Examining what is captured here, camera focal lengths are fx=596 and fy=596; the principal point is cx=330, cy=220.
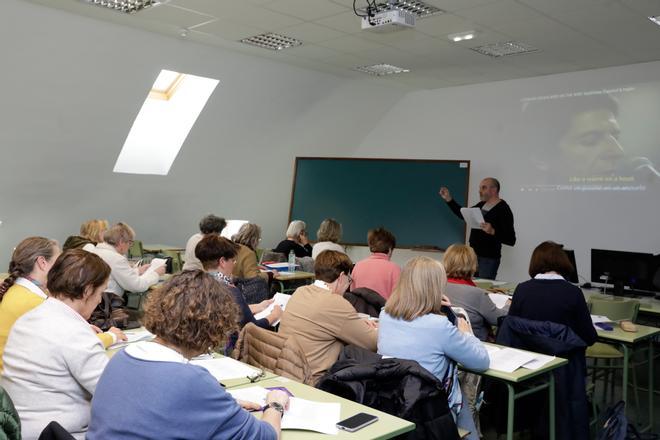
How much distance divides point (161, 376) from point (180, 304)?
0.25 m

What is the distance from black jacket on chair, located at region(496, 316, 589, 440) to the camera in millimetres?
3352

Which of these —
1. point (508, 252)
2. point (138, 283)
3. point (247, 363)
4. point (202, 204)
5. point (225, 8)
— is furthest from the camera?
point (202, 204)

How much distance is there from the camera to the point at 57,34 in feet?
20.1

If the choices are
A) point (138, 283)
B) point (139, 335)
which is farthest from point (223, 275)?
point (138, 283)

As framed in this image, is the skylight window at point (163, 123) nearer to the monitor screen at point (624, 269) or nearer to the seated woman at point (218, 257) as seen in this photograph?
the seated woman at point (218, 257)

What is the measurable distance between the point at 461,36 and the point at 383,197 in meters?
3.00

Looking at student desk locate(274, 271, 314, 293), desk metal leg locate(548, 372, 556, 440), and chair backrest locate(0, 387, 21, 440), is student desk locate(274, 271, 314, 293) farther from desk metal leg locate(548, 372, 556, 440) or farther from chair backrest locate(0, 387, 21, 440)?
chair backrest locate(0, 387, 21, 440)

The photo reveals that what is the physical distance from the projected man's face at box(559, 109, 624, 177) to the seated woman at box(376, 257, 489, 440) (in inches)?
218

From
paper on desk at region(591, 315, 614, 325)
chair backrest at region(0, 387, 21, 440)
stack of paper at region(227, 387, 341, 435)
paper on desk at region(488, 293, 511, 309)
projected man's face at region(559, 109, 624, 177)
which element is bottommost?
paper on desk at region(591, 315, 614, 325)

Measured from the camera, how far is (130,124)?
24.4 feet

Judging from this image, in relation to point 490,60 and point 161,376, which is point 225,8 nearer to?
point 490,60

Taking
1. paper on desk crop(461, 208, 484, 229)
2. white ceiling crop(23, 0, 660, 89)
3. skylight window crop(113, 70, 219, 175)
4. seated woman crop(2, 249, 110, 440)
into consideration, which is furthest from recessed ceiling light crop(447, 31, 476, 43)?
seated woman crop(2, 249, 110, 440)

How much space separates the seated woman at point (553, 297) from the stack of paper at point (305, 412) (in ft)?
6.49

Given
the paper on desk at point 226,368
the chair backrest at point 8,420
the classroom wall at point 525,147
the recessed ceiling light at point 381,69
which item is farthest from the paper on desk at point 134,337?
the classroom wall at point 525,147
